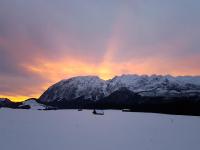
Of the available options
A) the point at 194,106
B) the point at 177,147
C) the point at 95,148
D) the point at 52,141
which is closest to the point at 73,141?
the point at 52,141

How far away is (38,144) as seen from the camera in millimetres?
23047

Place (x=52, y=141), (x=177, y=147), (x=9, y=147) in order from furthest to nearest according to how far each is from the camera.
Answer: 1. (x=52, y=141)
2. (x=177, y=147)
3. (x=9, y=147)

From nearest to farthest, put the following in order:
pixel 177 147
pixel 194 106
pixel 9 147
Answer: pixel 9 147, pixel 177 147, pixel 194 106

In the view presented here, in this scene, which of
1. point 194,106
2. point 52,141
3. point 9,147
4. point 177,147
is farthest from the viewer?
point 194,106

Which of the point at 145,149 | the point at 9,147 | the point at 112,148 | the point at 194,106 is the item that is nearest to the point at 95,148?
the point at 112,148

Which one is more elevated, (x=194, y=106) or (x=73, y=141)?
(x=194, y=106)

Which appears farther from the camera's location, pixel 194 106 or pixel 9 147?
pixel 194 106

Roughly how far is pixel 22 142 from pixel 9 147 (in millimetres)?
2722

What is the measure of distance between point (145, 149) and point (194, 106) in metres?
111

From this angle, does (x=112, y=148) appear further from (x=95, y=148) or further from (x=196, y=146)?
(x=196, y=146)

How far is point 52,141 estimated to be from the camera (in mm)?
24703

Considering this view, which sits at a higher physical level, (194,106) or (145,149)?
(194,106)

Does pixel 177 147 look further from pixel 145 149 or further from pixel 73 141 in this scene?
pixel 73 141

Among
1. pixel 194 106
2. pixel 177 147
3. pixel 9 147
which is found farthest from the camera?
pixel 194 106
